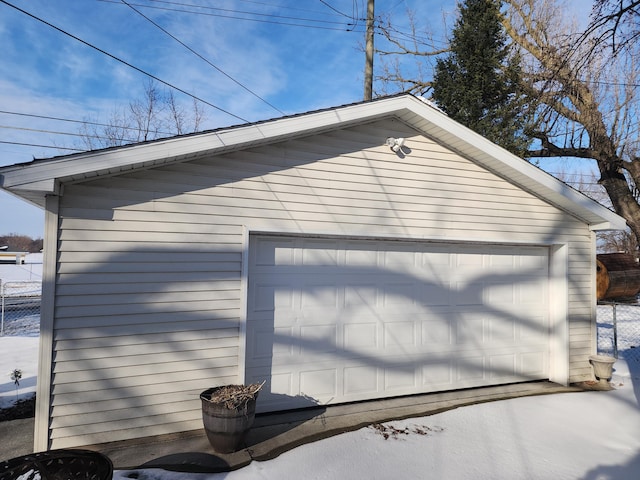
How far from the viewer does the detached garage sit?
378 centimetres

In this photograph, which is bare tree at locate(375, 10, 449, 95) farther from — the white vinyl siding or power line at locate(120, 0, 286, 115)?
the white vinyl siding

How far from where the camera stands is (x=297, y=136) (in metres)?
4.68

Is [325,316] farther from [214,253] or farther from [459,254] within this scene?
[459,254]

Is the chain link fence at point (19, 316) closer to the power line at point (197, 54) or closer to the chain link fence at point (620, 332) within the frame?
the power line at point (197, 54)

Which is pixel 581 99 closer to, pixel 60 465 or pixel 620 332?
pixel 620 332

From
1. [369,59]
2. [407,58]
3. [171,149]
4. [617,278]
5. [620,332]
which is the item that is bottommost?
[620,332]

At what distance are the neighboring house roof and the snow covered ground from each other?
2.66 metres

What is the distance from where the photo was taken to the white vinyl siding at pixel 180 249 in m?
3.76

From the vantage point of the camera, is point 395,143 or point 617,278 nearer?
point 395,143

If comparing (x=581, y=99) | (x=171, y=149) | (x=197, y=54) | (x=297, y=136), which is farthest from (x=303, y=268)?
(x=197, y=54)

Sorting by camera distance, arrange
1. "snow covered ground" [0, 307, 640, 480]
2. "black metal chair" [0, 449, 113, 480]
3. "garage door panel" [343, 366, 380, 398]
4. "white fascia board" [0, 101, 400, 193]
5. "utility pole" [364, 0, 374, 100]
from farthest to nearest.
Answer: "utility pole" [364, 0, 374, 100], "garage door panel" [343, 366, 380, 398], "white fascia board" [0, 101, 400, 193], "snow covered ground" [0, 307, 640, 480], "black metal chair" [0, 449, 113, 480]

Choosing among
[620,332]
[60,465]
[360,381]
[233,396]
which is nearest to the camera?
[60,465]

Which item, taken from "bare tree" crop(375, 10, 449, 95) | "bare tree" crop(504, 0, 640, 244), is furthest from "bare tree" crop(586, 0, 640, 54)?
"bare tree" crop(375, 10, 449, 95)

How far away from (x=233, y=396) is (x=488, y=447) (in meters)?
2.57
